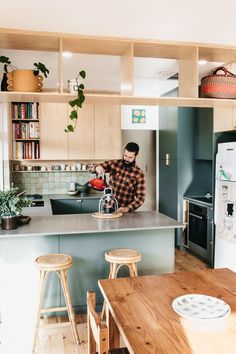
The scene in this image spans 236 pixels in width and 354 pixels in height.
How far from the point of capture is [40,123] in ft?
20.1

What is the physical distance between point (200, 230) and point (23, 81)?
3.39 meters

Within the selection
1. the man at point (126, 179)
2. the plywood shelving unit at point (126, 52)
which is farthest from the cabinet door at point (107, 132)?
the plywood shelving unit at point (126, 52)

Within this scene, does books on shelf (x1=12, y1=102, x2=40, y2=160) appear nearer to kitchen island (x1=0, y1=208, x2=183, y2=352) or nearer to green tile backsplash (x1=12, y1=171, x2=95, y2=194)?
green tile backsplash (x1=12, y1=171, x2=95, y2=194)

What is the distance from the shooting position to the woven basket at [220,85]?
10.4 feet

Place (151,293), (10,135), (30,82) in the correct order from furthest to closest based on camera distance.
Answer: (10,135)
(30,82)
(151,293)

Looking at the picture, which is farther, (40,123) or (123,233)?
(40,123)

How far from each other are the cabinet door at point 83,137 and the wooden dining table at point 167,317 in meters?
4.30

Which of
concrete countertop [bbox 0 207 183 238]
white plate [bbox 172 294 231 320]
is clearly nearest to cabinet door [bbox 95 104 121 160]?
concrete countertop [bbox 0 207 183 238]

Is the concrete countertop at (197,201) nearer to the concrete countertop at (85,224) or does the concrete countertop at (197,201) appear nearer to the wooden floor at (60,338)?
the concrete countertop at (85,224)

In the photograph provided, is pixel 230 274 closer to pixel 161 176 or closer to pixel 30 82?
pixel 30 82

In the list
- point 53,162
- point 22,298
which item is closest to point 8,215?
point 22,298

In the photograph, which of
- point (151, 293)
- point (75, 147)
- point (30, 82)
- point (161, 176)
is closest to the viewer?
point (151, 293)

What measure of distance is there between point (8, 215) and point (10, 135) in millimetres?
2966

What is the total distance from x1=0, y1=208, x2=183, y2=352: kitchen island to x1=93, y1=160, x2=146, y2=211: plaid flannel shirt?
0.72m
